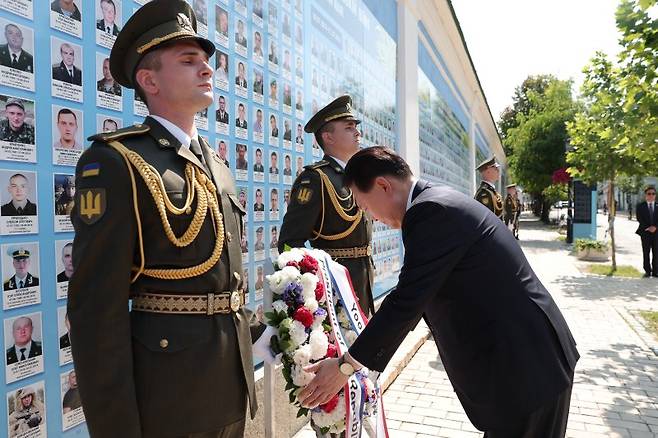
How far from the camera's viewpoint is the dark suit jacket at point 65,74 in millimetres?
1974

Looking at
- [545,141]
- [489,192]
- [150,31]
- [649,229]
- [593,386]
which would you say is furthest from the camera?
[545,141]

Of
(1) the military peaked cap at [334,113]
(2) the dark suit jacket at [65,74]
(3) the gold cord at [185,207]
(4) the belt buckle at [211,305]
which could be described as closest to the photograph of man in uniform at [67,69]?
(2) the dark suit jacket at [65,74]

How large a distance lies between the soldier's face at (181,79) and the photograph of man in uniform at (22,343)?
910 mm

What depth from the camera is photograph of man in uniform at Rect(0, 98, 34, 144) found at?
1766 millimetres

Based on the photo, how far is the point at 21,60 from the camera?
1823 mm

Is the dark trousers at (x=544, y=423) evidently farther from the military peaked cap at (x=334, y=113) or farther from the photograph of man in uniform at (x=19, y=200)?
the military peaked cap at (x=334, y=113)

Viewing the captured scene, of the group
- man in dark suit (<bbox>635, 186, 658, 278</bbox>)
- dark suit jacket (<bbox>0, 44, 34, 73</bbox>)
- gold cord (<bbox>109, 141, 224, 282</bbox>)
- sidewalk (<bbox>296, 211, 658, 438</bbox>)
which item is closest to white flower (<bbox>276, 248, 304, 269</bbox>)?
gold cord (<bbox>109, 141, 224, 282</bbox>)

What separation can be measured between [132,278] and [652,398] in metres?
4.61

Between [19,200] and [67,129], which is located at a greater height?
[67,129]

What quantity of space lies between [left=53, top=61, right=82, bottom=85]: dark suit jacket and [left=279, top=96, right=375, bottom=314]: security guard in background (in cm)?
151

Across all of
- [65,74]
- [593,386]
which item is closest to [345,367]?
[65,74]

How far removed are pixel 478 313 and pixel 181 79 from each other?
1.30 m

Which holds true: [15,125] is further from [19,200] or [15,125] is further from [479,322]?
[479,322]

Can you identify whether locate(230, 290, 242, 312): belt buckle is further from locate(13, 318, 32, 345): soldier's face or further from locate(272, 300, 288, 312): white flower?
locate(13, 318, 32, 345): soldier's face
